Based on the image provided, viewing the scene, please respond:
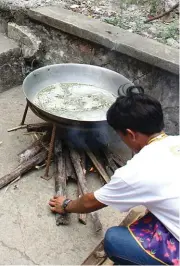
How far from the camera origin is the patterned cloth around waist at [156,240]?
86.2 inches

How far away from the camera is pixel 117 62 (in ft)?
13.7

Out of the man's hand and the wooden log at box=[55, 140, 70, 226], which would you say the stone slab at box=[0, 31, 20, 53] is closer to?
the wooden log at box=[55, 140, 70, 226]

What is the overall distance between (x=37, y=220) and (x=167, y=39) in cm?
258

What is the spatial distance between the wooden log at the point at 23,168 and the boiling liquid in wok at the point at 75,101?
458mm

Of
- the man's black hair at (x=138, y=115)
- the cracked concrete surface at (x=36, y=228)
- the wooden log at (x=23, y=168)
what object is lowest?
the cracked concrete surface at (x=36, y=228)

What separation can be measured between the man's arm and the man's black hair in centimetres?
52

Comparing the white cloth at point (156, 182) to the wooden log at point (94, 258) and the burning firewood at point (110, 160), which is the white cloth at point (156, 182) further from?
the burning firewood at point (110, 160)

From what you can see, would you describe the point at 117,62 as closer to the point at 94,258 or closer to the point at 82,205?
the point at 82,205

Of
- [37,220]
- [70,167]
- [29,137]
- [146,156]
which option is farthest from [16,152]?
[146,156]

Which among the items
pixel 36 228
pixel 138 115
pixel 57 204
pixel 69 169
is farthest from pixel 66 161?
pixel 138 115

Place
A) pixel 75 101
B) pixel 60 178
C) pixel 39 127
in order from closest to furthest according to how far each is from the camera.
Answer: pixel 60 178 < pixel 75 101 < pixel 39 127

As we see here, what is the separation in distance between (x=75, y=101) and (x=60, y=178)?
887mm

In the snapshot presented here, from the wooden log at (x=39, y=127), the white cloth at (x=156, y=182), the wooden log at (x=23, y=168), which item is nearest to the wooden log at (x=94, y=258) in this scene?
the white cloth at (x=156, y=182)

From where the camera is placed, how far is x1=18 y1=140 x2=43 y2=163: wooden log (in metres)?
3.63
